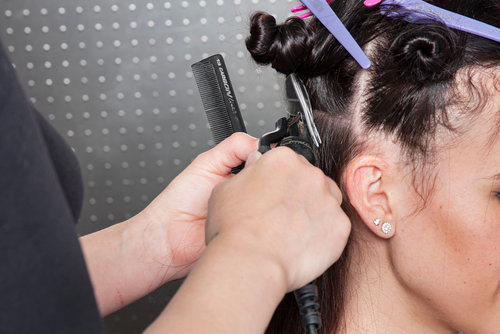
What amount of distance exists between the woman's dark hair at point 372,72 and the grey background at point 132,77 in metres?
0.34

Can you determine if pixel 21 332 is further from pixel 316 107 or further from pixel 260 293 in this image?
pixel 316 107

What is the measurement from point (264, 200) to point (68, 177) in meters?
0.22

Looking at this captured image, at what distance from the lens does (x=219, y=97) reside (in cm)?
99

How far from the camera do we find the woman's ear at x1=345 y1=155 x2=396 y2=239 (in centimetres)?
86

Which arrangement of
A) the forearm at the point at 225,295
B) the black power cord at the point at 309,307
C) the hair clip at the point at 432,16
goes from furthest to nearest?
the hair clip at the point at 432,16
the black power cord at the point at 309,307
the forearm at the point at 225,295

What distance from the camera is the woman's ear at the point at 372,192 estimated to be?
0.86 m

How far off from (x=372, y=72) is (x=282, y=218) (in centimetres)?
35

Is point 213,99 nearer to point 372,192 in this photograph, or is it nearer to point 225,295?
point 372,192

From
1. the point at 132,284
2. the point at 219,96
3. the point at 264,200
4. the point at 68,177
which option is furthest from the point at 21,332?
the point at 219,96

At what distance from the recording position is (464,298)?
0.84 meters

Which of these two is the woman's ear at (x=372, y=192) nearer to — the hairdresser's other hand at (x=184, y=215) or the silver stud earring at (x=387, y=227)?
the silver stud earring at (x=387, y=227)

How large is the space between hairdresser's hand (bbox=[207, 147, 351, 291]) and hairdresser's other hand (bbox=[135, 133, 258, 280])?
237mm

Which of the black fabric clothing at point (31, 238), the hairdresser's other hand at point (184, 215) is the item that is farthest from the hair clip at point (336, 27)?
the black fabric clothing at point (31, 238)

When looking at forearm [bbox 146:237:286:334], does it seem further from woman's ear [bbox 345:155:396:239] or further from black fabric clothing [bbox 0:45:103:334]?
woman's ear [bbox 345:155:396:239]
